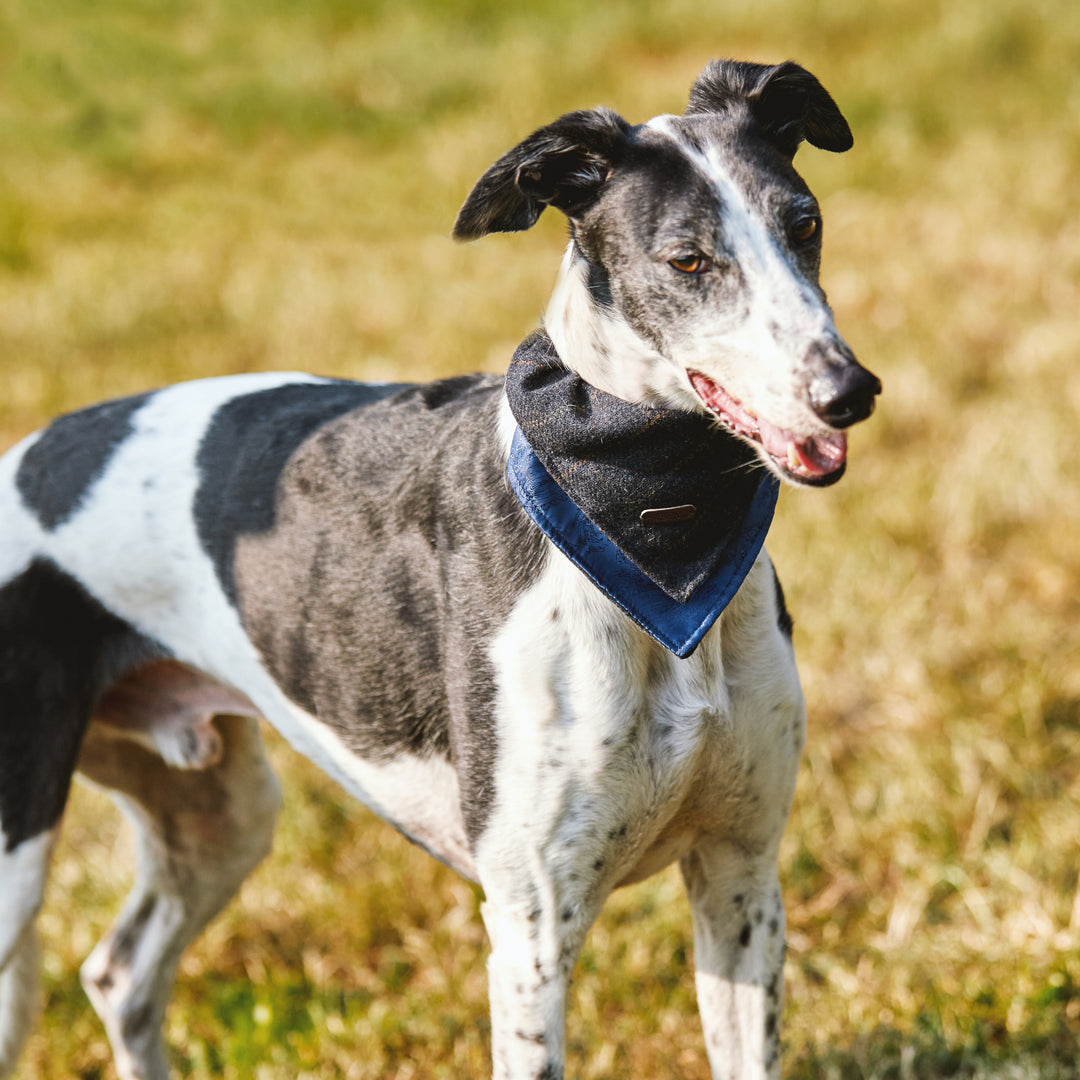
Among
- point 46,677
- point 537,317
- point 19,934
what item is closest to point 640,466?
point 46,677

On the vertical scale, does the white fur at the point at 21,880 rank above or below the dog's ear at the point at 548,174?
below

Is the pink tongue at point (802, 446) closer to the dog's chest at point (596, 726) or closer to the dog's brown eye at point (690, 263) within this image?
the dog's brown eye at point (690, 263)

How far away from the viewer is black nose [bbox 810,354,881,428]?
6.21 feet

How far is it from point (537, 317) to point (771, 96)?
5.31 metres

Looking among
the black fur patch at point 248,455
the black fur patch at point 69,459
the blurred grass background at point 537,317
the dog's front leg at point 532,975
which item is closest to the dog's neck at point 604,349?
the black fur patch at point 248,455

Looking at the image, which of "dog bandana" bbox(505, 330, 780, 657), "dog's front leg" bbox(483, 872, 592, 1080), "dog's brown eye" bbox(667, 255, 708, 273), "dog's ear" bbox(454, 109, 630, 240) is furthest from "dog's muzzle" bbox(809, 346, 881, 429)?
"dog's front leg" bbox(483, 872, 592, 1080)

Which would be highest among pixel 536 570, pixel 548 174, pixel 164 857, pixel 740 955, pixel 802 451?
pixel 548 174

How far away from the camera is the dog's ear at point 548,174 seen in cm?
219

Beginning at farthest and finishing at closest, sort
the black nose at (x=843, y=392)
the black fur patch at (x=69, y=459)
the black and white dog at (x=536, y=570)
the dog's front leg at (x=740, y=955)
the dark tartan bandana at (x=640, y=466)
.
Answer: the black fur patch at (x=69, y=459) → the dog's front leg at (x=740, y=955) → the dark tartan bandana at (x=640, y=466) → the black and white dog at (x=536, y=570) → the black nose at (x=843, y=392)

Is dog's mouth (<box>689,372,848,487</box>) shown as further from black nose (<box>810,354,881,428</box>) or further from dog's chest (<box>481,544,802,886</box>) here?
dog's chest (<box>481,544,802,886</box>)

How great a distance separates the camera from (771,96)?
2.32 m

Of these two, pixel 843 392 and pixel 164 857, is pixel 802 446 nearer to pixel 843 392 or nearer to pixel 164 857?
pixel 843 392

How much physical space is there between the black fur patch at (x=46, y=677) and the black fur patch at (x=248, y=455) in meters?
0.32

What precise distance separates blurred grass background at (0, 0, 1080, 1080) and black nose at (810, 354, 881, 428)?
1767mm
